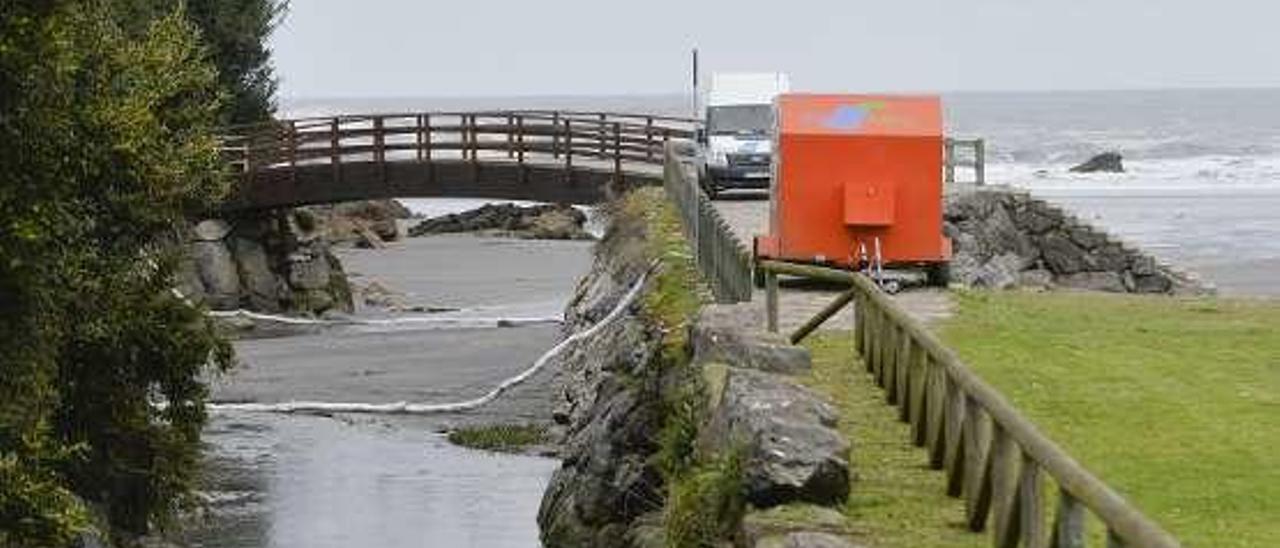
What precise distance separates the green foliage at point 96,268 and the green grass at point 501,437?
6.24 m

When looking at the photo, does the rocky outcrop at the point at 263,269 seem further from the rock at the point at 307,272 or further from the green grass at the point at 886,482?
the green grass at the point at 886,482

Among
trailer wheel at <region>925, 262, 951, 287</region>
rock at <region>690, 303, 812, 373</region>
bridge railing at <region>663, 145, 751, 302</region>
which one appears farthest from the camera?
trailer wheel at <region>925, 262, 951, 287</region>

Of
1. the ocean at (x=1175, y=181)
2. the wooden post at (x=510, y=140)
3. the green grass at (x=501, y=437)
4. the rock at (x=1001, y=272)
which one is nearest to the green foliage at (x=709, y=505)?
the rock at (x=1001, y=272)

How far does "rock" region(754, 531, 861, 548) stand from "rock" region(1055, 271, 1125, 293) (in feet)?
75.4

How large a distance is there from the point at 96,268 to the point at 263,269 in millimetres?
28306

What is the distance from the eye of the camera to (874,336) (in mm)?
16172

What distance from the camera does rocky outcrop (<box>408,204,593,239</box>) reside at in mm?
78250

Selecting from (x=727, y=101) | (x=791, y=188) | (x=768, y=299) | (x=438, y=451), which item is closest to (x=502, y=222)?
(x=727, y=101)

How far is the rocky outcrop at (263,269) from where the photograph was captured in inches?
1857

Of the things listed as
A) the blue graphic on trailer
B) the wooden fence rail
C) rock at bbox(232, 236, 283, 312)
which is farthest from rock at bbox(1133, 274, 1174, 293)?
rock at bbox(232, 236, 283, 312)

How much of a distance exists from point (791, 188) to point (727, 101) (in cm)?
2060

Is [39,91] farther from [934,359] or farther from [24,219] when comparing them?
[934,359]

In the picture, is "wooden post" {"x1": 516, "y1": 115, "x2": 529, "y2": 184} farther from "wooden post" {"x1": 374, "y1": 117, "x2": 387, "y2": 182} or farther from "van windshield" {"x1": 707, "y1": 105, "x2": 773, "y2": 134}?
"van windshield" {"x1": 707, "y1": 105, "x2": 773, "y2": 134}

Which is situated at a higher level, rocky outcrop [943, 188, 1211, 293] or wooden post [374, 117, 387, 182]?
wooden post [374, 117, 387, 182]
